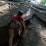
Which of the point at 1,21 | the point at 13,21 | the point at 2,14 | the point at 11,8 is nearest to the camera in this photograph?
the point at 13,21

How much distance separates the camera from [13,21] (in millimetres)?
7105

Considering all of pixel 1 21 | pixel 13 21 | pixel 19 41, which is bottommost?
pixel 19 41

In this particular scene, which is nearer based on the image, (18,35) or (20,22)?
(20,22)

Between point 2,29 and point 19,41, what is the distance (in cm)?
121

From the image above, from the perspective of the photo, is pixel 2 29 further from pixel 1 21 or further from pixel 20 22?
pixel 20 22

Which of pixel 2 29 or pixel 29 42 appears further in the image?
pixel 2 29

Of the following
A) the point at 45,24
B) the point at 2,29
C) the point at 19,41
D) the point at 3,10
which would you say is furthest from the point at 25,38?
the point at 3,10

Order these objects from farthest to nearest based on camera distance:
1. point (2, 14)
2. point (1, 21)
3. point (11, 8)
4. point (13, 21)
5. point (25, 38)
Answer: point (11, 8)
point (2, 14)
point (1, 21)
point (25, 38)
point (13, 21)

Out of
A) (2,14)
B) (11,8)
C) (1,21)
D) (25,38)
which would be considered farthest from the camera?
(11,8)

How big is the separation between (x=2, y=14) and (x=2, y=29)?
1.57m

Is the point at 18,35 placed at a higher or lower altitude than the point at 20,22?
lower

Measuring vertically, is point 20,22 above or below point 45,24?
above

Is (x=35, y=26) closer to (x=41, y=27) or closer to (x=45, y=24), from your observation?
(x=41, y=27)

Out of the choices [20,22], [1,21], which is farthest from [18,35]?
[1,21]
